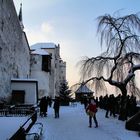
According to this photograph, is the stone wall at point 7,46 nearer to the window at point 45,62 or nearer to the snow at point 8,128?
the snow at point 8,128

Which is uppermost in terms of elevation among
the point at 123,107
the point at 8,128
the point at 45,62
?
the point at 45,62

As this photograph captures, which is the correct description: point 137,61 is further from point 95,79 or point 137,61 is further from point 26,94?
point 26,94

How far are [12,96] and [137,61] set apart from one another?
2124 centimetres

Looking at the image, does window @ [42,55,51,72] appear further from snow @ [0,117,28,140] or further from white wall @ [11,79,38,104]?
snow @ [0,117,28,140]

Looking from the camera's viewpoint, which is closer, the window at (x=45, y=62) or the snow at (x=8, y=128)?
the snow at (x=8, y=128)

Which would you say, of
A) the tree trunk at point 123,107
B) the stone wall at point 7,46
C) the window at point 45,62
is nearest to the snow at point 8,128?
the tree trunk at point 123,107

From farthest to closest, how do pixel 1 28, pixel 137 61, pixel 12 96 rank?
1. pixel 12 96
2. pixel 1 28
3. pixel 137 61

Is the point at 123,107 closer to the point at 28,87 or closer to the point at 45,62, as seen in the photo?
the point at 28,87

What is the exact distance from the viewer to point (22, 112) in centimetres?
2634

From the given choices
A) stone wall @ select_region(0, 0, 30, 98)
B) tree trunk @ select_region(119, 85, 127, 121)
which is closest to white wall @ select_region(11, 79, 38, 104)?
stone wall @ select_region(0, 0, 30, 98)

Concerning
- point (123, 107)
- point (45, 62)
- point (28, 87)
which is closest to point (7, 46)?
point (28, 87)

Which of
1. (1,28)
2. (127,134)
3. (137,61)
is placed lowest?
(127,134)

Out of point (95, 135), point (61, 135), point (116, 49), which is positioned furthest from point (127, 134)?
point (116, 49)

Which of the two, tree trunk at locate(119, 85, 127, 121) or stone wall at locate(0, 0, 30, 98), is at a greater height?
stone wall at locate(0, 0, 30, 98)
